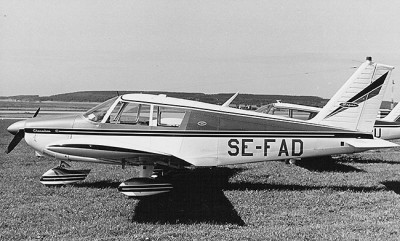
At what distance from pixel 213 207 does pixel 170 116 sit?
201 centimetres

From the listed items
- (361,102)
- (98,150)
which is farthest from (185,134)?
(361,102)

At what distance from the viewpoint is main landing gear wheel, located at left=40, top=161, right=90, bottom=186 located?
7.57 metres

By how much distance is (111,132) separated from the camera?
Answer: 7.02 meters

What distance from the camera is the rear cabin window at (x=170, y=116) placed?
706 cm

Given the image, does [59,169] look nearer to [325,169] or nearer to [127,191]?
[127,191]

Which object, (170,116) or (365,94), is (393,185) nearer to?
(365,94)

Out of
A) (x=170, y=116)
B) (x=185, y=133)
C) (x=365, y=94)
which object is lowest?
(x=185, y=133)

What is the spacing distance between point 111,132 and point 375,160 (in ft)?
31.0

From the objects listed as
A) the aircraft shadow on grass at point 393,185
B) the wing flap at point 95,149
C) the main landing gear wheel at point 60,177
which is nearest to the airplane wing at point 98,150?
the wing flap at point 95,149

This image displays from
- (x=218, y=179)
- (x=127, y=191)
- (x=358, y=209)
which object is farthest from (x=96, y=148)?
(x=358, y=209)

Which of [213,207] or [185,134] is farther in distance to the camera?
[185,134]

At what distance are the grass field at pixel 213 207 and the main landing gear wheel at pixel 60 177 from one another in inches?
5.7

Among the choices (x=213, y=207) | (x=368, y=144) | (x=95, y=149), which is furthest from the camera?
(x=368, y=144)

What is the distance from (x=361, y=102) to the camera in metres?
7.93
